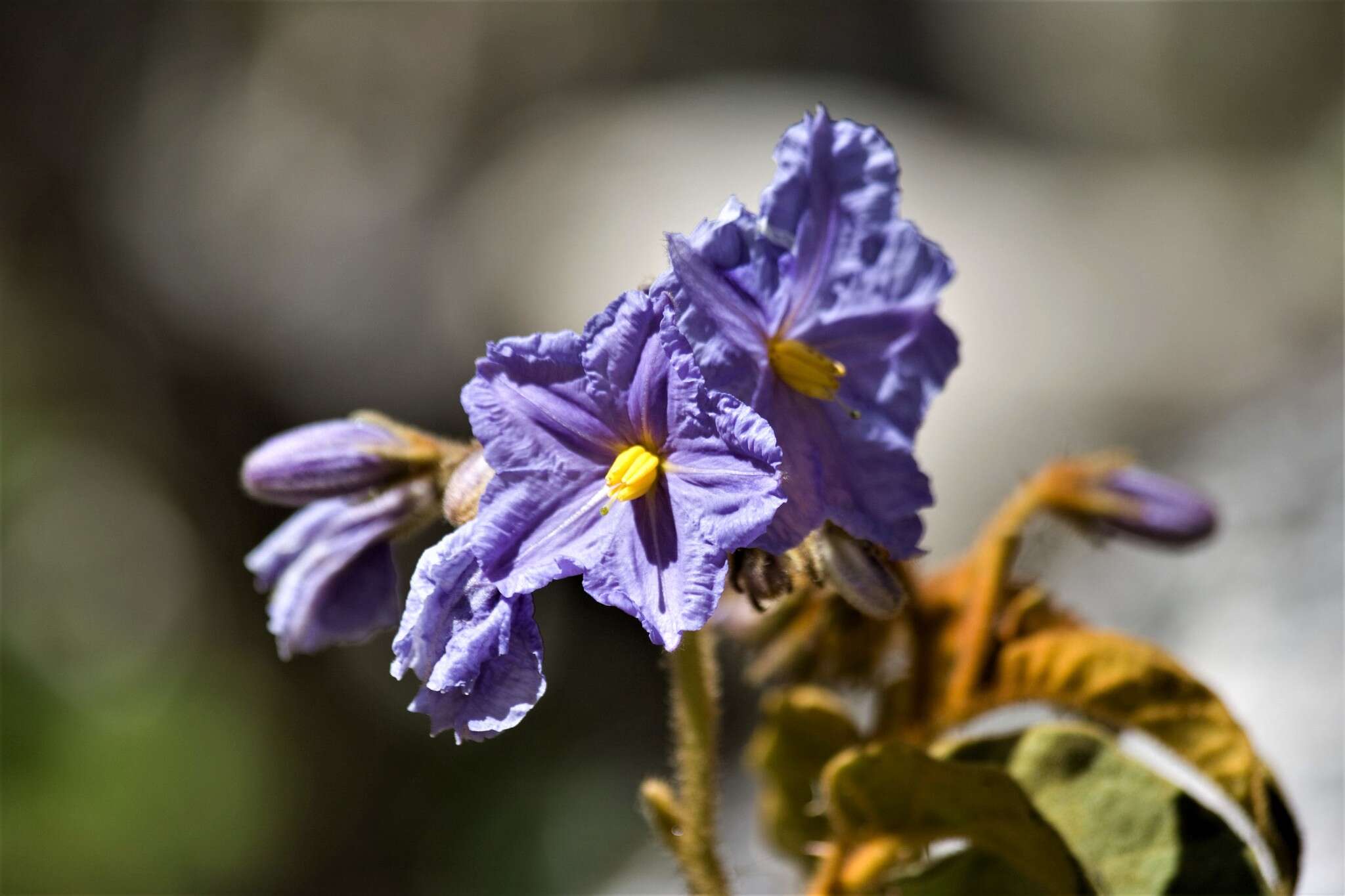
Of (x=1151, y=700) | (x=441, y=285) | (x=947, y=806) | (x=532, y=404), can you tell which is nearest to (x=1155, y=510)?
(x=1151, y=700)

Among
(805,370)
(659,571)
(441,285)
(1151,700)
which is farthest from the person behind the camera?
(441,285)

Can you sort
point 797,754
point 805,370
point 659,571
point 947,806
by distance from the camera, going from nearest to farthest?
point 659,571, point 805,370, point 947,806, point 797,754

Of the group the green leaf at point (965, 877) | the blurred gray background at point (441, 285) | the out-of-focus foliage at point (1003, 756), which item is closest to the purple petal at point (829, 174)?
the out-of-focus foliage at point (1003, 756)

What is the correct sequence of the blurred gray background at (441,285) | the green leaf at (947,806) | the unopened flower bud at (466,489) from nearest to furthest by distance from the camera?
the unopened flower bud at (466,489)
the green leaf at (947,806)
the blurred gray background at (441,285)

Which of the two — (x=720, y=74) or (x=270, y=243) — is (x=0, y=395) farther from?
(x=720, y=74)

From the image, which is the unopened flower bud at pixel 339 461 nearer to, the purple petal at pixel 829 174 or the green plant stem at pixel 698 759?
the green plant stem at pixel 698 759

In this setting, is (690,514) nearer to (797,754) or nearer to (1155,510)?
(797,754)

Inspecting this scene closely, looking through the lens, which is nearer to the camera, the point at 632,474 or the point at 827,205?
the point at 632,474

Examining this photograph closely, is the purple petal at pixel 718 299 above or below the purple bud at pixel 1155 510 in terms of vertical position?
above
